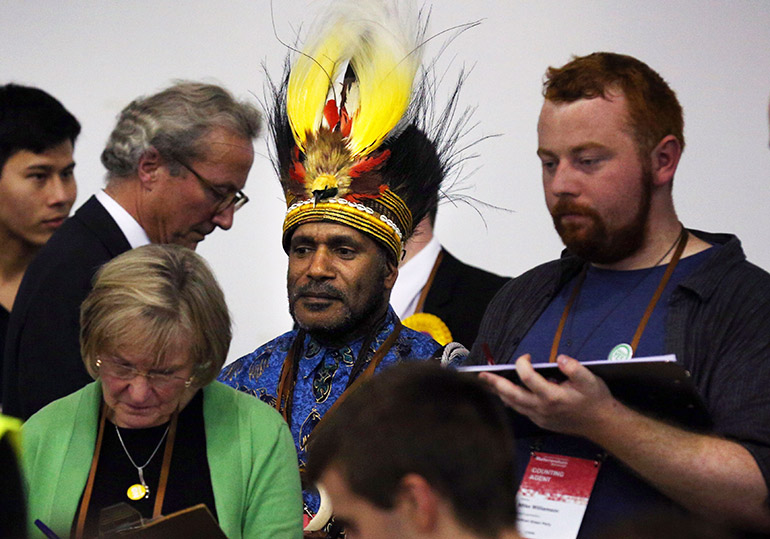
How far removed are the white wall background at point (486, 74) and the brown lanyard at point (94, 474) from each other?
164cm

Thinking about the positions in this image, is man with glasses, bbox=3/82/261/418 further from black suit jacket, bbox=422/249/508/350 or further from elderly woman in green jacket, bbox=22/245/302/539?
black suit jacket, bbox=422/249/508/350

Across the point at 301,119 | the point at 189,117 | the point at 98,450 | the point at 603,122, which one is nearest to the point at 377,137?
the point at 301,119

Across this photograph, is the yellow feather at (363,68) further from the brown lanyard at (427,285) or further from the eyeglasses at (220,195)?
the brown lanyard at (427,285)

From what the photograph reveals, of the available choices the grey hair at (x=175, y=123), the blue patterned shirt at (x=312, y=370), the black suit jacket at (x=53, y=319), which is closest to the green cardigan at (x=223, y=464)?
the black suit jacket at (x=53, y=319)

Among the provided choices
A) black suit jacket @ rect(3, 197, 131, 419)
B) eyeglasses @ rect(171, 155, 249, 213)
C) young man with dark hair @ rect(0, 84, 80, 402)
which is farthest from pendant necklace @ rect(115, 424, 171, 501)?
young man with dark hair @ rect(0, 84, 80, 402)

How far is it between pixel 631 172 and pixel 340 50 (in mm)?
1143

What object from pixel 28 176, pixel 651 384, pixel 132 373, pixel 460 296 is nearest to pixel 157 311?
pixel 132 373

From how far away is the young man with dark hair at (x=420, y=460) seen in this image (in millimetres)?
1350

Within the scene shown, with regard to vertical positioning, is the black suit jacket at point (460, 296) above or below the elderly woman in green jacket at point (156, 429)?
above

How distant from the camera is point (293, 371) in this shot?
2.92 m

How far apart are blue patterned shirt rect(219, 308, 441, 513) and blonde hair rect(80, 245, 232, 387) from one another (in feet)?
1.80

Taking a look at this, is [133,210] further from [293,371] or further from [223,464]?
[223,464]

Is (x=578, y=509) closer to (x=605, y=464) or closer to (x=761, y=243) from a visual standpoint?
(x=605, y=464)

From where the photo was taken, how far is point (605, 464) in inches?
82.9
